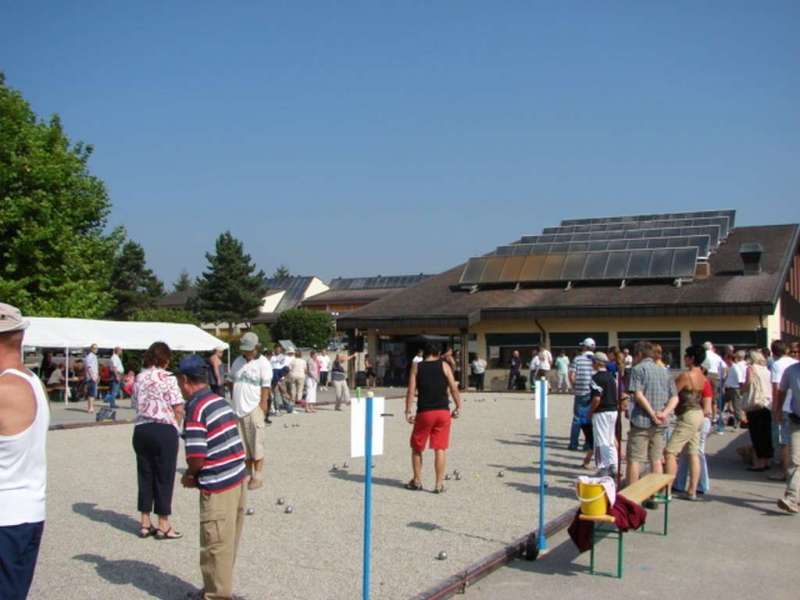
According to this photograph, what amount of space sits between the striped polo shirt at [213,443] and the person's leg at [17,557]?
69.0 inches

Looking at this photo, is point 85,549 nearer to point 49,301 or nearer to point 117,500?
point 117,500

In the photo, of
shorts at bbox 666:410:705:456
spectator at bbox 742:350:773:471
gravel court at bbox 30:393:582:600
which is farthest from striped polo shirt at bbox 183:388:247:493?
spectator at bbox 742:350:773:471

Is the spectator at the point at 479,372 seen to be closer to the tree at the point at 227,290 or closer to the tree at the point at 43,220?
the tree at the point at 43,220

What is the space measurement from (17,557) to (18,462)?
0.45m

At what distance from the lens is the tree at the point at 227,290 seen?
279 feet

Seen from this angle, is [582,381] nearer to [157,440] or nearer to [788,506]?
[788,506]

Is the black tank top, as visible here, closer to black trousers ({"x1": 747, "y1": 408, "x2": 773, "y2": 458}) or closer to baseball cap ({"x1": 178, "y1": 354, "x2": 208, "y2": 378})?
baseball cap ({"x1": 178, "y1": 354, "x2": 208, "y2": 378})

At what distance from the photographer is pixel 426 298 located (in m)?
40.9

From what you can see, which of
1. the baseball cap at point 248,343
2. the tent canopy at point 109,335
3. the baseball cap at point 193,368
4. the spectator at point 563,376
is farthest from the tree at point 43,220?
the baseball cap at point 193,368

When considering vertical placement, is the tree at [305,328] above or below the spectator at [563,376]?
above

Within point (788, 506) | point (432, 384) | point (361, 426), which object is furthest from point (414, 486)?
point (361, 426)

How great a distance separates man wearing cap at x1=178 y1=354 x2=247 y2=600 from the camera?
584cm

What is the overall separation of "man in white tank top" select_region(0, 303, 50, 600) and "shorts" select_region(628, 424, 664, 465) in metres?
7.33

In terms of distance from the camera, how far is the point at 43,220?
35.1 meters
